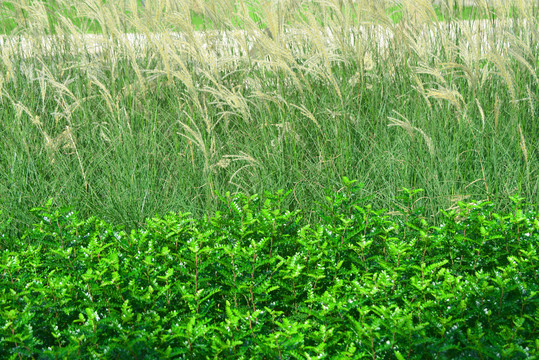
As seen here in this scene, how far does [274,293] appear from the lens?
5.54 feet

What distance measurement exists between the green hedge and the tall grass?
1.63ft

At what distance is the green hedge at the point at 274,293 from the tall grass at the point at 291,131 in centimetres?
50

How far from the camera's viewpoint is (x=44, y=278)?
1.66 meters

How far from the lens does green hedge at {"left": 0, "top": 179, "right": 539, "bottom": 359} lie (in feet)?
4.31

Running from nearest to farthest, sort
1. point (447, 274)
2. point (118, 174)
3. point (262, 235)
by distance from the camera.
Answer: point (447, 274)
point (262, 235)
point (118, 174)

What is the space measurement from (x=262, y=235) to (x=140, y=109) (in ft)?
4.55

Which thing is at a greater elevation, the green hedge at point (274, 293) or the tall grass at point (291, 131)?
the tall grass at point (291, 131)

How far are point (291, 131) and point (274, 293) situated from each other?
1.12 metres

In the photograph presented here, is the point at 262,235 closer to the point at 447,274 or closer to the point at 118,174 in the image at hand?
the point at 447,274

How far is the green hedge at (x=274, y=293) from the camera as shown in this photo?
51.7 inches

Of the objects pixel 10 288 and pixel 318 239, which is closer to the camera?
pixel 10 288

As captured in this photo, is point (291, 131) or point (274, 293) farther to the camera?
point (291, 131)

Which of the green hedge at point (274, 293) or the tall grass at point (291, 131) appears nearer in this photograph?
the green hedge at point (274, 293)

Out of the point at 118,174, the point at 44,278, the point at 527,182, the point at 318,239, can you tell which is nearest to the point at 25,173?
the point at 118,174
